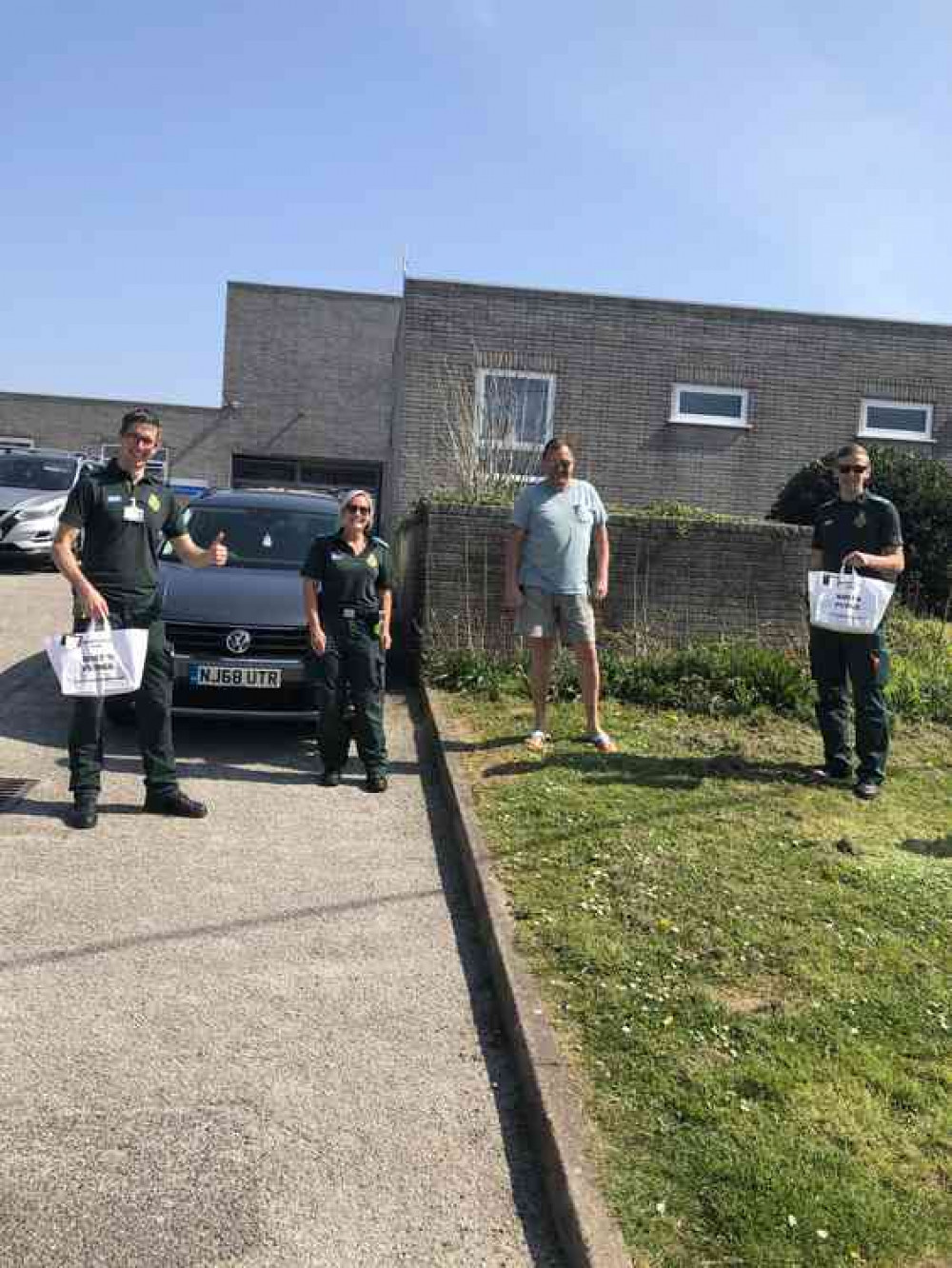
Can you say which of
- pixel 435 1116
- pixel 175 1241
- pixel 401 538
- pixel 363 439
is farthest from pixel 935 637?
pixel 363 439

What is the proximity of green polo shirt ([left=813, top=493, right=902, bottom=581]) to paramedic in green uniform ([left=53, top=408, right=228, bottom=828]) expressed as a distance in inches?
133

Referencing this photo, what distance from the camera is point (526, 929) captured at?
13.8 feet

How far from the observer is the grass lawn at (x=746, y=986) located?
2.62 metres

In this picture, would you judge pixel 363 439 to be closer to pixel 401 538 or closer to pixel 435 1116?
pixel 401 538

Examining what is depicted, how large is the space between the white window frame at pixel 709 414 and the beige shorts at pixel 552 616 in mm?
11732

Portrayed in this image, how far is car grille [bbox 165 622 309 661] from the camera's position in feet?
22.4

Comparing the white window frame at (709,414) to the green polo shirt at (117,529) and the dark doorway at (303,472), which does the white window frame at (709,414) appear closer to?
the green polo shirt at (117,529)

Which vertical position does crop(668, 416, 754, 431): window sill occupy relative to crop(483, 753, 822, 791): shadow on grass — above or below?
above

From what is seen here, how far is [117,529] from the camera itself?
5.46 metres

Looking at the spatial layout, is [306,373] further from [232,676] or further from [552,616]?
[552,616]

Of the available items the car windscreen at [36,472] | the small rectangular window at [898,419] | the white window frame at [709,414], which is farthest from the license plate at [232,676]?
the small rectangular window at [898,419]

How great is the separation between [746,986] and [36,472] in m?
16.5

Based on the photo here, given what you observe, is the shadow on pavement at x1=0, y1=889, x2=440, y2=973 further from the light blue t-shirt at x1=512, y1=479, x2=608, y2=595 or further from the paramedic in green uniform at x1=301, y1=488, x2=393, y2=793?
the light blue t-shirt at x1=512, y1=479, x2=608, y2=595

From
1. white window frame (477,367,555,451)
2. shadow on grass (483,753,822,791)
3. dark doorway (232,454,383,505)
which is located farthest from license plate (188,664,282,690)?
dark doorway (232,454,383,505)
